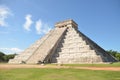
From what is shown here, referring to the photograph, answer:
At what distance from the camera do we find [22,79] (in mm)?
13414

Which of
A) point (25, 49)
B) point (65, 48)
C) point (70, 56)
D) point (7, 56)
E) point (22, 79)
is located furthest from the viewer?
point (7, 56)

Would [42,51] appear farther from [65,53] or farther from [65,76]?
[65,76]

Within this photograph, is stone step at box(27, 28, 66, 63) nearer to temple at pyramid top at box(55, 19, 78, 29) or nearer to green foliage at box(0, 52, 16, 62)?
temple at pyramid top at box(55, 19, 78, 29)

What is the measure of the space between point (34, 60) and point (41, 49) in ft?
15.7

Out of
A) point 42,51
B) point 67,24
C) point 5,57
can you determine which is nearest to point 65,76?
point 42,51

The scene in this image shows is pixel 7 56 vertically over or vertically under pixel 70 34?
under

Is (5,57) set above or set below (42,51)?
below

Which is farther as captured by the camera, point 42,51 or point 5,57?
point 5,57

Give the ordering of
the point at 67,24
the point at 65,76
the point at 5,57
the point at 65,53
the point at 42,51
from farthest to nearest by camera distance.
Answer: the point at 5,57, the point at 67,24, the point at 42,51, the point at 65,53, the point at 65,76

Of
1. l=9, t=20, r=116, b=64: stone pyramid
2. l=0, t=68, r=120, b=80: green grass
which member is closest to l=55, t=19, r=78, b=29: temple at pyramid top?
l=9, t=20, r=116, b=64: stone pyramid

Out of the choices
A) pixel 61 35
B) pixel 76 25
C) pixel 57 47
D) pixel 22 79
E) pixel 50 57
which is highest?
pixel 76 25

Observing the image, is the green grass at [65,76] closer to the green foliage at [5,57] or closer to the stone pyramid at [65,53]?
the stone pyramid at [65,53]

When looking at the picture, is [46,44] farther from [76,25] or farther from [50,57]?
[76,25]

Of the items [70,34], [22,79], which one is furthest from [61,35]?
[22,79]
